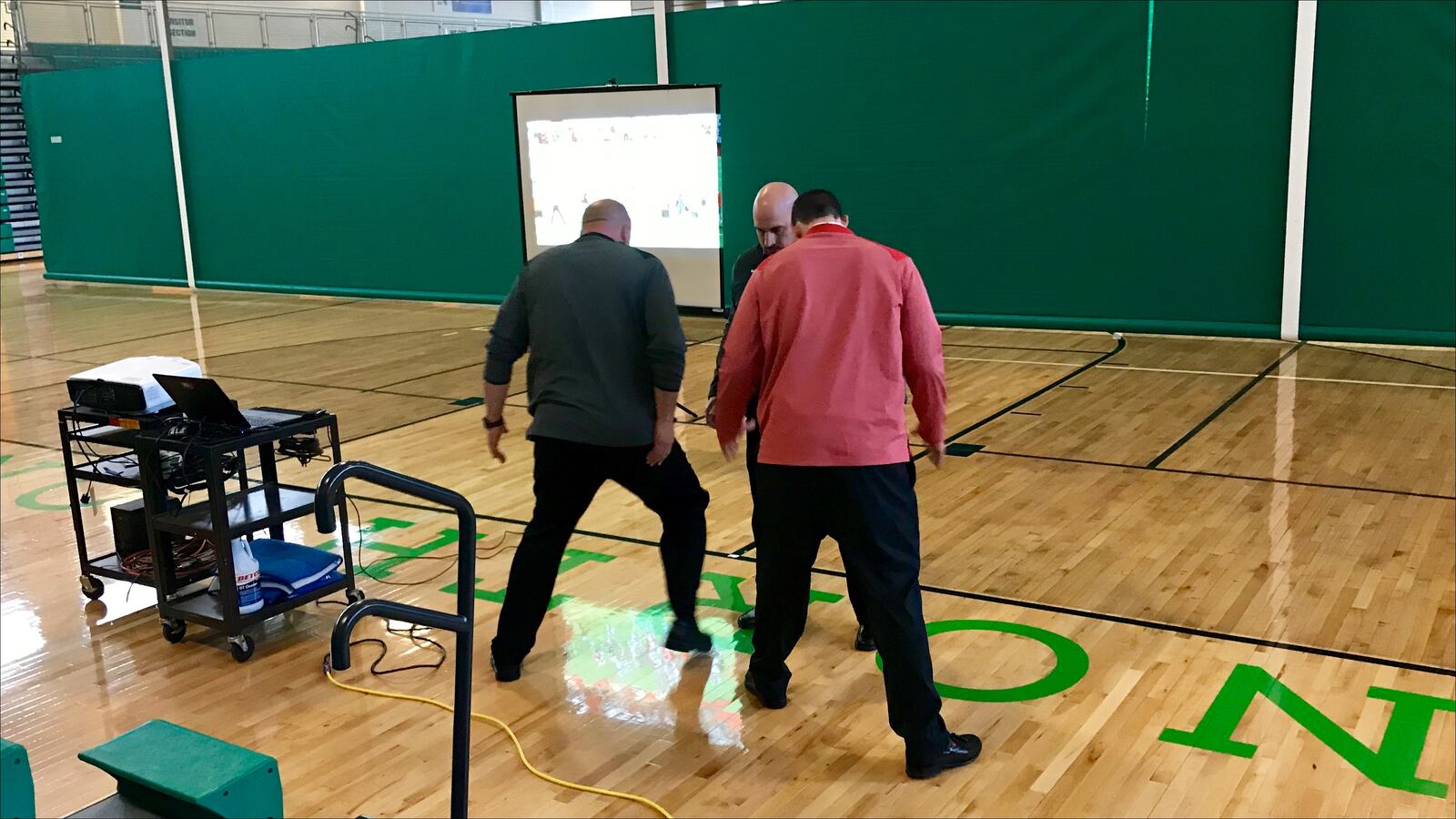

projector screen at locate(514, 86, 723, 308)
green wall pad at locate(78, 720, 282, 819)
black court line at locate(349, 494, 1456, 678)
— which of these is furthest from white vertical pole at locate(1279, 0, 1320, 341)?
green wall pad at locate(78, 720, 282, 819)

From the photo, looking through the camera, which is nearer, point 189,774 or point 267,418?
point 189,774

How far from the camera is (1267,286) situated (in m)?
9.95

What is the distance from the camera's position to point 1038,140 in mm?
10664

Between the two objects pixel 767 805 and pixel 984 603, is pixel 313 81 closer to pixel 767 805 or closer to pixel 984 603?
pixel 984 603

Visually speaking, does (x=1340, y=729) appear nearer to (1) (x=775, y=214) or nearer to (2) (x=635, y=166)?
(1) (x=775, y=214)

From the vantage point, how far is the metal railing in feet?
65.9

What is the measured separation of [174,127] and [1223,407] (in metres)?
13.7

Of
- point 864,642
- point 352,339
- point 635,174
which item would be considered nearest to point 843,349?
point 864,642

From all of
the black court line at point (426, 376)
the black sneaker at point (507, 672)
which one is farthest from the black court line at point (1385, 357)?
the black sneaker at point (507, 672)

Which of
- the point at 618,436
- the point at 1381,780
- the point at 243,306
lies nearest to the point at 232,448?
the point at 618,436

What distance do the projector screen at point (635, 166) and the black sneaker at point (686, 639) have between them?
6926mm

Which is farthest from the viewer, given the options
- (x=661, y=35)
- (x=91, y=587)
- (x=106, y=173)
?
(x=106, y=173)

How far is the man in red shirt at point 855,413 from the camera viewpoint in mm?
3162

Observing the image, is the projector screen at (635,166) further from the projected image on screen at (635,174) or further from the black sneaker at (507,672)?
the black sneaker at (507,672)
